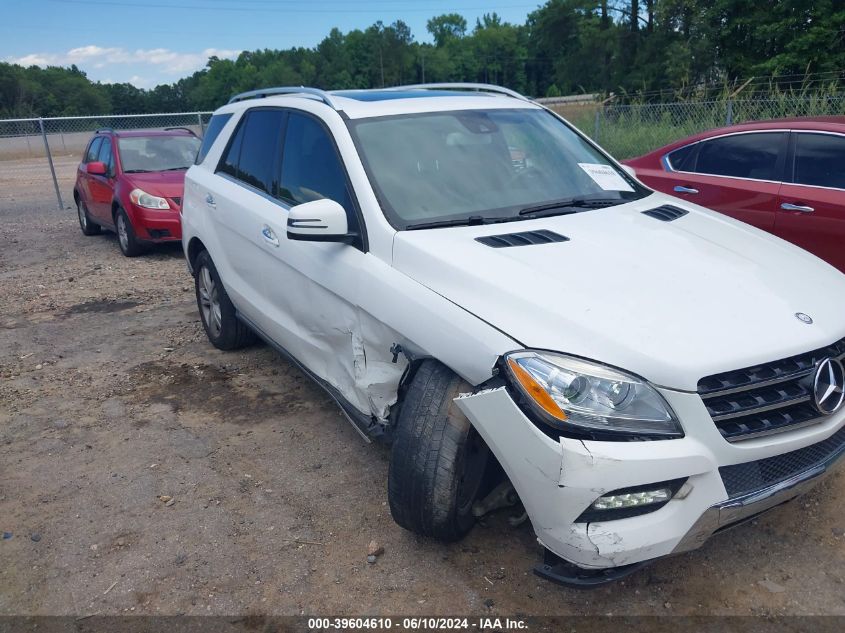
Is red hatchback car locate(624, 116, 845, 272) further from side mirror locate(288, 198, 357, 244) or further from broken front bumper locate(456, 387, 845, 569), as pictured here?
side mirror locate(288, 198, 357, 244)

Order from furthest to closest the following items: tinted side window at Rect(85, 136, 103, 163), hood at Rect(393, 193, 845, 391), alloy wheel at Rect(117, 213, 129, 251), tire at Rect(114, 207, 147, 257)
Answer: tinted side window at Rect(85, 136, 103, 163) → alloy wheel at Rect(117, 213, 129, 251) → tire at Rect(114, 207, 147, 257) → hood at Rect(393, 193, 845, 391)

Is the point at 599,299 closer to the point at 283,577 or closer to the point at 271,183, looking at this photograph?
the point at 283,577

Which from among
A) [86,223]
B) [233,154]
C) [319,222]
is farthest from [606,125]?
[319,222]

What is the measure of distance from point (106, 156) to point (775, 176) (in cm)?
885

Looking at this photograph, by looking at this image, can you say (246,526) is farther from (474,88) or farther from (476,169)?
(474,88)

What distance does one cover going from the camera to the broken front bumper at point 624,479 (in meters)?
2.24

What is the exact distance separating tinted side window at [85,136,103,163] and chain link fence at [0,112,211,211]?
12.7ft

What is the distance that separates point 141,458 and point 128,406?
83 cm

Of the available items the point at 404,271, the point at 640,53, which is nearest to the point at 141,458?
the point at 404,271

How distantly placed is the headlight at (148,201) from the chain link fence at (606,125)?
19.8ft

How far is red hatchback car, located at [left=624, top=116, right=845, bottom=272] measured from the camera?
502cm

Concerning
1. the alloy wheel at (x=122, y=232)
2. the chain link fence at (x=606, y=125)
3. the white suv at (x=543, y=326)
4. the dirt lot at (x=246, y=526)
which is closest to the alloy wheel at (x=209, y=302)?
the dirt lot at (x=246, y=526)

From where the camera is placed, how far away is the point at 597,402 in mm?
2307

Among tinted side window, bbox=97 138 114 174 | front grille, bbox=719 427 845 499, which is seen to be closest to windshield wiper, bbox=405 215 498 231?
front grille, bbox=719 427 845 499
